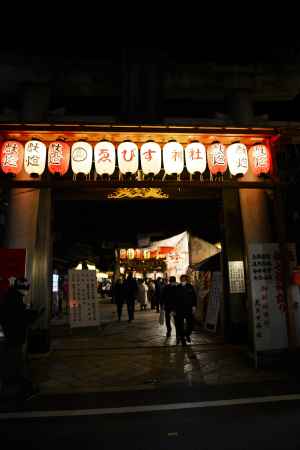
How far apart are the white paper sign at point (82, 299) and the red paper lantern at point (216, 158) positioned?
23.4ft

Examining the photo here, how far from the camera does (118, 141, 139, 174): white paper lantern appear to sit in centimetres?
849

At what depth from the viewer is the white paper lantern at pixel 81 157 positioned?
849 cm

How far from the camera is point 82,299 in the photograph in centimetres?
1207

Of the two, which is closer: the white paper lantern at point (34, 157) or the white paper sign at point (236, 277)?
the white paper lantern at point (34, 157)

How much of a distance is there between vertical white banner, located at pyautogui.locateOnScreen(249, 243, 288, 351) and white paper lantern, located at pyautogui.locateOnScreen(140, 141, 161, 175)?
3.65 metres

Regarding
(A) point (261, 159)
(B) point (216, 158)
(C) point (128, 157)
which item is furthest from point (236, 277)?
(C) point (128, 157)

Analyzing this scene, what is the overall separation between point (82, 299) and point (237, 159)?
27.3 feet

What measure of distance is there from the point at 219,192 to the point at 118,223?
283 inches

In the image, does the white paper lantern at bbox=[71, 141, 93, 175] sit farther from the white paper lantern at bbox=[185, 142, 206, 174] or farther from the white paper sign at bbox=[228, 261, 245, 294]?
the white paper sign at bbox=[228, 261, 245, 294]

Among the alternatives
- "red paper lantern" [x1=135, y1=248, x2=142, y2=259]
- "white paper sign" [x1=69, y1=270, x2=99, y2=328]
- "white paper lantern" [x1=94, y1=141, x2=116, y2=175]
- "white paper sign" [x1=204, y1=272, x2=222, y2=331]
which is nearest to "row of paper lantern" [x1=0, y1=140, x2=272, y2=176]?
"white paper lantern" [x1=94, y1=141, x2=116, y2=175]

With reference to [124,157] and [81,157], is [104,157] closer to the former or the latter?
[124,157]

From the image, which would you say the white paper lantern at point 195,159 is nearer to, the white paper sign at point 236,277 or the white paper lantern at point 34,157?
the white paper sign at point 236,277

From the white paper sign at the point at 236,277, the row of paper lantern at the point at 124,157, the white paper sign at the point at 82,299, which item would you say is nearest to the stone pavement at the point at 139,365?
the white paper sign at the point at 82,299

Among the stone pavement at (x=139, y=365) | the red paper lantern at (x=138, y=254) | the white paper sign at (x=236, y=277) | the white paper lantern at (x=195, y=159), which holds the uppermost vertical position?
the white paper lantern at (x=195, y=159)
